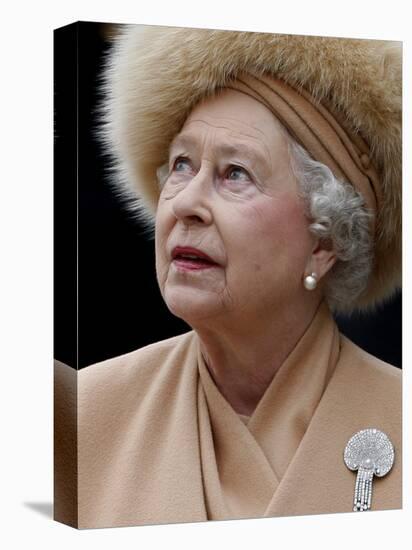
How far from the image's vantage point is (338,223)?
6.44 metres

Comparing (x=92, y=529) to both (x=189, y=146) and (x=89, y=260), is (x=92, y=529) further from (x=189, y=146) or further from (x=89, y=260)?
(x=189, y=146)

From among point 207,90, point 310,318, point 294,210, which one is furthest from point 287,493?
point 207,90

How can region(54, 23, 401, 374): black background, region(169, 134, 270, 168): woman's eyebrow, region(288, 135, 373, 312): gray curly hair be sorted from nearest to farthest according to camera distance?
region(54, 23, 401, 374): black background → region(169, 134, 270, 168): woman's eyebrow → region(288, 135, 373, 312): gray curly hair

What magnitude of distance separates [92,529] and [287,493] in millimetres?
851

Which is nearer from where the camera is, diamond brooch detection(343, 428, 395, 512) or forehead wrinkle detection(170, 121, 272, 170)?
forehead wrinkle detection(170, 121, 272, 170)

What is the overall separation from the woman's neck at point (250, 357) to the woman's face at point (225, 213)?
0.14 meters

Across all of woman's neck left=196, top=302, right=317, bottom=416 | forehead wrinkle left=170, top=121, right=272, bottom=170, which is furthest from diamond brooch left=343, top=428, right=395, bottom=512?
forehead wrinkle left=170, top=121, right=272, bottom=170

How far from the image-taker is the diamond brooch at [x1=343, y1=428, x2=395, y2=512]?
6.59 meters

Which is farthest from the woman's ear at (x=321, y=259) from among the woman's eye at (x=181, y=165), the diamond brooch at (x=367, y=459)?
the diamond brooch at (x=367, y=459)

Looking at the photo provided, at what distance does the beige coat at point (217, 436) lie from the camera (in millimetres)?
6145

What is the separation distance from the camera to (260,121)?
20.4ft

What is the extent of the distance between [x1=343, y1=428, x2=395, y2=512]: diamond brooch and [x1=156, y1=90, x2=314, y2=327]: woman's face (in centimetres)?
81

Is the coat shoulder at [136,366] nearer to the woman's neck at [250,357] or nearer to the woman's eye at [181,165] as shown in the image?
the woman's neck at [250,357]

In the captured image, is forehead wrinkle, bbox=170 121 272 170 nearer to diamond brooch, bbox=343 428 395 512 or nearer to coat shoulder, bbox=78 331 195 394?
coat shoulder, bbox=78 331 195 394
